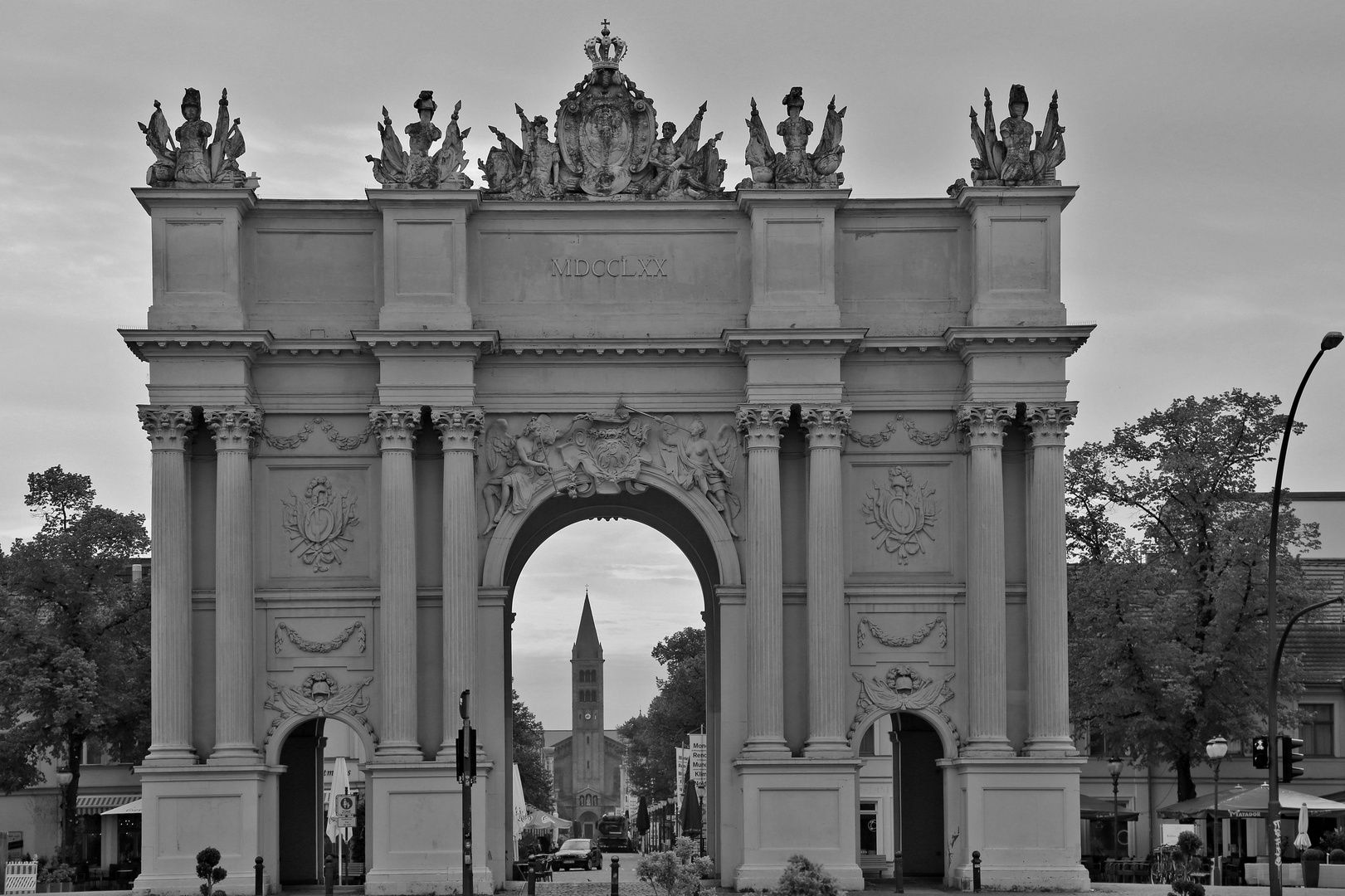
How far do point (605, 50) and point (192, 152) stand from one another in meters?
8.53

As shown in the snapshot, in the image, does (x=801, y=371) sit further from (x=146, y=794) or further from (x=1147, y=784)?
(x=1147, y=784)

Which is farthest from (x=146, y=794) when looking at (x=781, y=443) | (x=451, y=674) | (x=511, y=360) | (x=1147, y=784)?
(x=1147, y=784)

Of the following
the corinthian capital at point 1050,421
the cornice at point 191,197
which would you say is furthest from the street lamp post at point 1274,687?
the cornice at point 191,197

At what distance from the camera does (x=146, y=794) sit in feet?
132

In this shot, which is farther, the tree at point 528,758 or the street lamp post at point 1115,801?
the tree at point 528,758

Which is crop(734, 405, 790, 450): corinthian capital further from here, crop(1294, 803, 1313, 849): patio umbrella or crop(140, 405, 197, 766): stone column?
crop(1294, 803, 1313, 849): patio umbrella

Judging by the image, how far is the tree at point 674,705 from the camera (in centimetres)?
10344

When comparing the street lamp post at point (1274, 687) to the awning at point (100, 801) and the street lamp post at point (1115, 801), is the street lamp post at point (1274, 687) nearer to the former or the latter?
the street lamp post at point (1115, 801)

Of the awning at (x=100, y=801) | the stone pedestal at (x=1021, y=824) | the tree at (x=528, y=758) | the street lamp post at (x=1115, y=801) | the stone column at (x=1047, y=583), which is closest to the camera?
the stone pedestal at (x=1021, y=824)

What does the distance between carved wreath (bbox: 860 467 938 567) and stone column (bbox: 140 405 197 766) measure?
44.5 ft

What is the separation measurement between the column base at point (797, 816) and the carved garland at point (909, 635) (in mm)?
2708

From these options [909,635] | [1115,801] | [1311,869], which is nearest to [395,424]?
[909,635]

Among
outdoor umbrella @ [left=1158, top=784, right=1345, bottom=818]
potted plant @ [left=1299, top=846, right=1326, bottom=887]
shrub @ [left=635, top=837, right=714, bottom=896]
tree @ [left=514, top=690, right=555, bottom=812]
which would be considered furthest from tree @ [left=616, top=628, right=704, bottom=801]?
shrub @ [left=635, top=837, right=714, bottom=896]

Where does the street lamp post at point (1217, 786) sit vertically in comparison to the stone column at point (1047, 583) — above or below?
below
